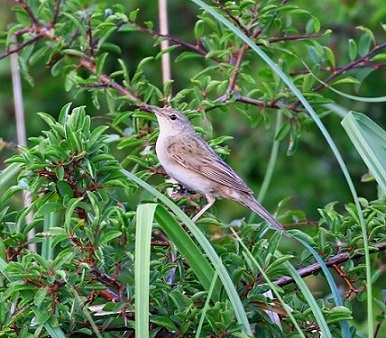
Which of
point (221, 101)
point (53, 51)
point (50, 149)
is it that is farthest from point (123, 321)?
point (53, 51)

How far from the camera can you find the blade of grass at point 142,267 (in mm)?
2525

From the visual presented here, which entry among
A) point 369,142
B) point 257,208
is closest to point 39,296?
point 369,142

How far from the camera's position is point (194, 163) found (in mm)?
4527

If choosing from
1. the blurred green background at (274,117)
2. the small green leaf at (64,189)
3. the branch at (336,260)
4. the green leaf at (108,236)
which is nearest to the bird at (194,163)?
the branch at (336,260)

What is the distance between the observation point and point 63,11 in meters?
4.42

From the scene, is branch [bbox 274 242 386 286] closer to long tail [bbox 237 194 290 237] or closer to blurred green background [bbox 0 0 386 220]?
long tail [bbox 237 194 290 237]

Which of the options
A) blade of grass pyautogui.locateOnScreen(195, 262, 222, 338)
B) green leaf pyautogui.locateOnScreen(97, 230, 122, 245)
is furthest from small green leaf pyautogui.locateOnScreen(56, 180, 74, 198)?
blade of grass pyautogui.locateOnScreen(195, 262, 222, 338)

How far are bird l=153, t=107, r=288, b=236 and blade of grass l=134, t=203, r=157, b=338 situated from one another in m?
1.26

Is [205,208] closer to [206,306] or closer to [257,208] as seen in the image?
[257,208]

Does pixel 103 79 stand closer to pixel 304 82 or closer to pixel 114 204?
pixel 304 82

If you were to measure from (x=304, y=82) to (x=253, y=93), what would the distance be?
23 cm

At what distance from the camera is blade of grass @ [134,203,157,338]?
253 cm

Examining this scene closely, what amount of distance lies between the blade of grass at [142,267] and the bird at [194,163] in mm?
1255

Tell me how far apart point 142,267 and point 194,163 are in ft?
6.43
